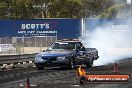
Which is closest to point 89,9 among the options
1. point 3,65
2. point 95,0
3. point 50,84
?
point 95,0

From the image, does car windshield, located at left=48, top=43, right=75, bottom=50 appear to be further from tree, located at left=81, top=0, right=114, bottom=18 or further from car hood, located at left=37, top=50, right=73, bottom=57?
tree, located at left=81, top=0, right=114, bottom=18

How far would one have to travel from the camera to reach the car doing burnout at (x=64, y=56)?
22812 millimetres

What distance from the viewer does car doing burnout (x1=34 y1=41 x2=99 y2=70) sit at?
74.8 feet

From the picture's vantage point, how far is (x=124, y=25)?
55906 mm

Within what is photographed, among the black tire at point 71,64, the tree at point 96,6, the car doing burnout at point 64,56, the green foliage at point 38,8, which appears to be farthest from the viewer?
the tree at point 96,6

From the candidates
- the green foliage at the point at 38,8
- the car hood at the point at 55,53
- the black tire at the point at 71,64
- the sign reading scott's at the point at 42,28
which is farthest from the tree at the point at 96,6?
the car hood at the point at 55,53

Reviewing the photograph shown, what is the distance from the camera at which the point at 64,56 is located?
22812 mm

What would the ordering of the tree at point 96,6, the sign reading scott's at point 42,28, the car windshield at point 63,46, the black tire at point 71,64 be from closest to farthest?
the black tire at point 71,64 → the car windshield at point 63,46 → the sign reading scott's at point 42,28 → the tree at point 96,6

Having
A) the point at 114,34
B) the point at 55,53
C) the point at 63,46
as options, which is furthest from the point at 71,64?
the point at 114,34

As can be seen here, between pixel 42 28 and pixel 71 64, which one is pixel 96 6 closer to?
pixel 42 28

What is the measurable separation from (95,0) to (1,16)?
144 ft

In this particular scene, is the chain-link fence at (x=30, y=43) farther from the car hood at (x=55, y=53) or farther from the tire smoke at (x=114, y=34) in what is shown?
the car hood at (x=55, y=53)

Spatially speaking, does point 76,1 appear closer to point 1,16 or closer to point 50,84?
point 1,16

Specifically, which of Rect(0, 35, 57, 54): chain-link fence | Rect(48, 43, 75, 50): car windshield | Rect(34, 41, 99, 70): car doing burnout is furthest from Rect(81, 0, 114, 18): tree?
Rect(48, 43, 75, 50): car windshield
